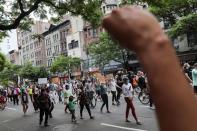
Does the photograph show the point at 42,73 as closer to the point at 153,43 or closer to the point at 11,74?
the point at 11,74

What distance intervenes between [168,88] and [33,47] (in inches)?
3966

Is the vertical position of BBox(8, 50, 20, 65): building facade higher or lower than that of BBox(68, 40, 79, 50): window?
higher

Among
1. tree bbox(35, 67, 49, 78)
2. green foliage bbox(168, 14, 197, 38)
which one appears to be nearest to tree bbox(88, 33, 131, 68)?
green foliage bbox(168, 14, 197, 38)

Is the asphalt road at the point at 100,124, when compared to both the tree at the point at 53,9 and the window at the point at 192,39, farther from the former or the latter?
the window at the point at 192,39

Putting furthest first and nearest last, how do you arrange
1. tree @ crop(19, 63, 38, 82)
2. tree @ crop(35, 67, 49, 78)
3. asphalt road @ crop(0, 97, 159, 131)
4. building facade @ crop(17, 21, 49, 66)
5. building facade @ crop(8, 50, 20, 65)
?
building facade @ crop(8, 50, 20, 65) < building facade @ crop(17, 21, 49, 66) < tree @ crop(19, 63, 38, 82) < tree @ crop(35, 67, 49, 78) < asphalt road @ crop(0, 97, 159, 131)

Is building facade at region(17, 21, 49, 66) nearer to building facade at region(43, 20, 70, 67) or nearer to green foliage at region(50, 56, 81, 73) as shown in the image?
building facade at region(43, 20, 70, 67)

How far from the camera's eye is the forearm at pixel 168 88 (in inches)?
36.4

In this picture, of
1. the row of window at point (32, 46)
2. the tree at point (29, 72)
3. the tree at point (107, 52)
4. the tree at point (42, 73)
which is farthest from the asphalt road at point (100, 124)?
the row of window at point (32, 46)

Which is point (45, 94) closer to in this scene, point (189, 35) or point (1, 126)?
point (1, 126)

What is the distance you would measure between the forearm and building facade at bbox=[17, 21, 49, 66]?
87.1 meters

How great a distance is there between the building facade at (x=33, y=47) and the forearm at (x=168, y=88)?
87.1 meters

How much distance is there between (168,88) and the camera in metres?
0.94

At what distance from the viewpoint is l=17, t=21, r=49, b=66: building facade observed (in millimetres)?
94688

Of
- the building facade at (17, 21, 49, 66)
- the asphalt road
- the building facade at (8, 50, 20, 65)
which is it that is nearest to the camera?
the asphalt road
